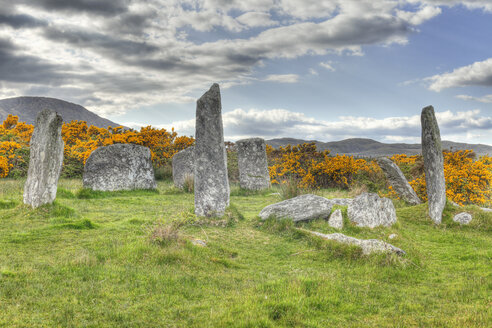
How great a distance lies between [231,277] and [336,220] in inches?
208

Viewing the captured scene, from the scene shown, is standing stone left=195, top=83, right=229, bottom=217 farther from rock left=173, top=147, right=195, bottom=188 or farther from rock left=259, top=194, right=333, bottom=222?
rock left=173, top=147, right=195, bottom=188

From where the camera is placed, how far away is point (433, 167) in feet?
39.7

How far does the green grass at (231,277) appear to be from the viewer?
472 centimetres

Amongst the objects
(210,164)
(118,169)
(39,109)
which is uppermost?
(39,109)

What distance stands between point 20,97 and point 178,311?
73.5 meters

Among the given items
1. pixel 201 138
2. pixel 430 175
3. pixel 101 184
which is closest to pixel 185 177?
pixel 101 184

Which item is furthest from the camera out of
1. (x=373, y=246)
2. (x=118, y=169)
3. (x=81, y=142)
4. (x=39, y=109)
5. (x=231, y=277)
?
(x=39, y=109)

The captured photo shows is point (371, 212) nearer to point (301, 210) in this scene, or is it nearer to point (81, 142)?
point (301, 210)

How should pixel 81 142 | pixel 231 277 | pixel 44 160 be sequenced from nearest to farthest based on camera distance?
pixel 231 277, pixel 44 160, pixel 81 142

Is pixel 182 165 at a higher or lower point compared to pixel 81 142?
lower

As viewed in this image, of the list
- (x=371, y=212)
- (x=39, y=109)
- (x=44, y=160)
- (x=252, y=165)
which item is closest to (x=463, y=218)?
(x=371, y=212)

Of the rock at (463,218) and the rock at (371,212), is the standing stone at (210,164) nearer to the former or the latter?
the rock at (371,212)

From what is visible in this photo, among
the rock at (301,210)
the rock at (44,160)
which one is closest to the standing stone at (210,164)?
the rock at (301,210)

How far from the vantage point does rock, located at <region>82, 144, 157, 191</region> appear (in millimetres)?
17109
